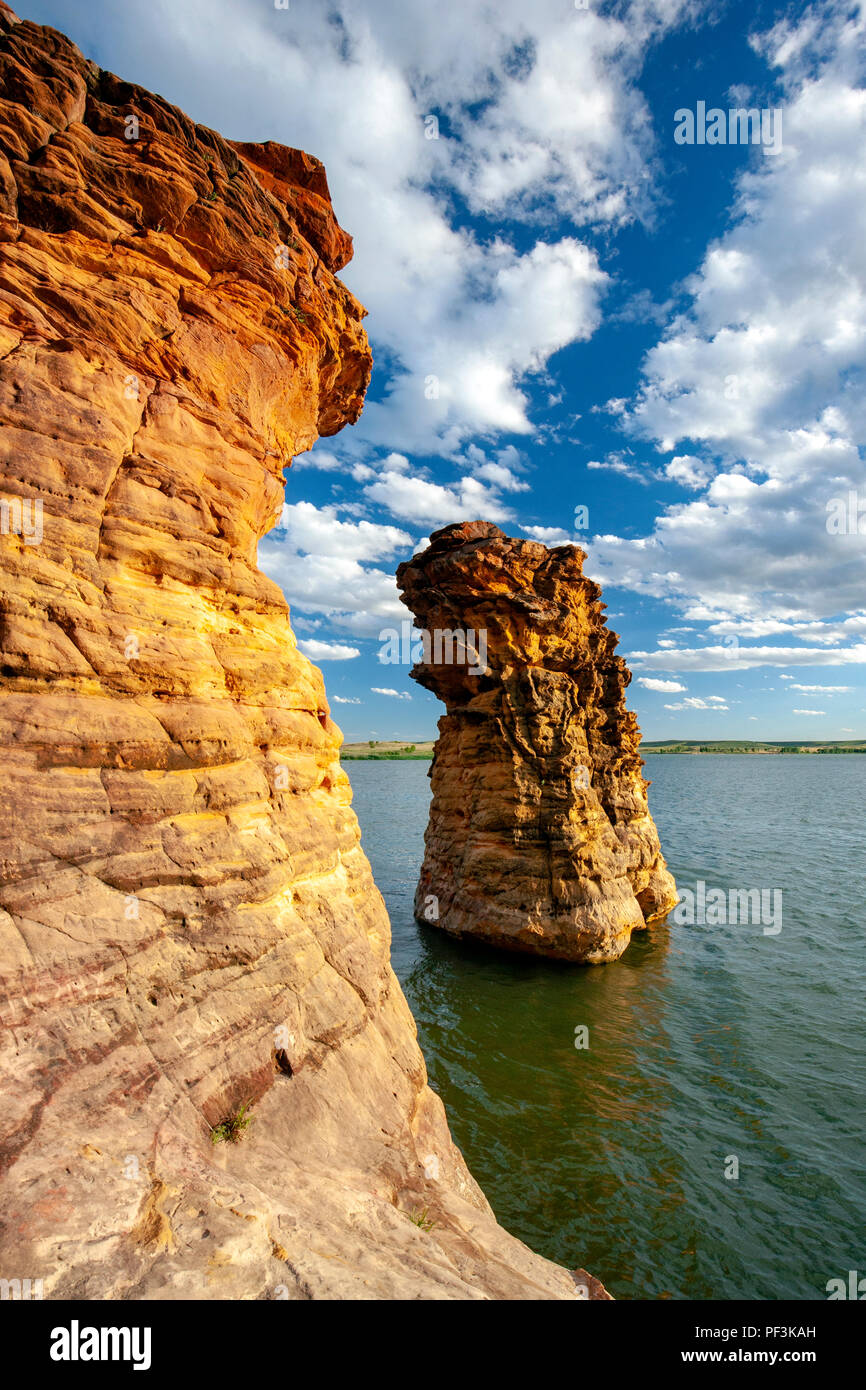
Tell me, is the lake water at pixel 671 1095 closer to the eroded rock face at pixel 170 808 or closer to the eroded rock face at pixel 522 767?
the eroded rock face at pixel 522 767

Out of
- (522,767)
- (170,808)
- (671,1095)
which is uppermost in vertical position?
(170,808)

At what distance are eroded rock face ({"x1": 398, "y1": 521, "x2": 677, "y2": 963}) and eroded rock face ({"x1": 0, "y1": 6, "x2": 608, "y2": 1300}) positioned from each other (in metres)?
13.8

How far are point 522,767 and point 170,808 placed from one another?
1793 centimetres

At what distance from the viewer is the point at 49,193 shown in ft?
25.2

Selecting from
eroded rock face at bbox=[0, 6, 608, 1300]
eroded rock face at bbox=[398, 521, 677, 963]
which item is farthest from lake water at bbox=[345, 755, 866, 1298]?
eroded rock face at bbox=[0, 6, 608, 1300]

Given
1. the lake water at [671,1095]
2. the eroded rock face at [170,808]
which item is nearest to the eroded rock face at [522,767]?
the lake water at [671,1095]

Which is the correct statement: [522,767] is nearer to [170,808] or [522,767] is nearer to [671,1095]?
[671,1095]

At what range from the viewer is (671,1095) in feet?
46.9

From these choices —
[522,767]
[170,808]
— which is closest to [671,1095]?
[522,767]

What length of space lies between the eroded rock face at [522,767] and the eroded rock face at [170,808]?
1381 cm

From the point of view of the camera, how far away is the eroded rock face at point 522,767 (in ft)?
72.8

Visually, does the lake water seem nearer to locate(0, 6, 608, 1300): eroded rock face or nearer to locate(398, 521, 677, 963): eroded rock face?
locate(398, 521, 677, 963): eroded rock face

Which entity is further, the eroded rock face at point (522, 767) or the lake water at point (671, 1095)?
the eroded rock face at point (522, 767)
